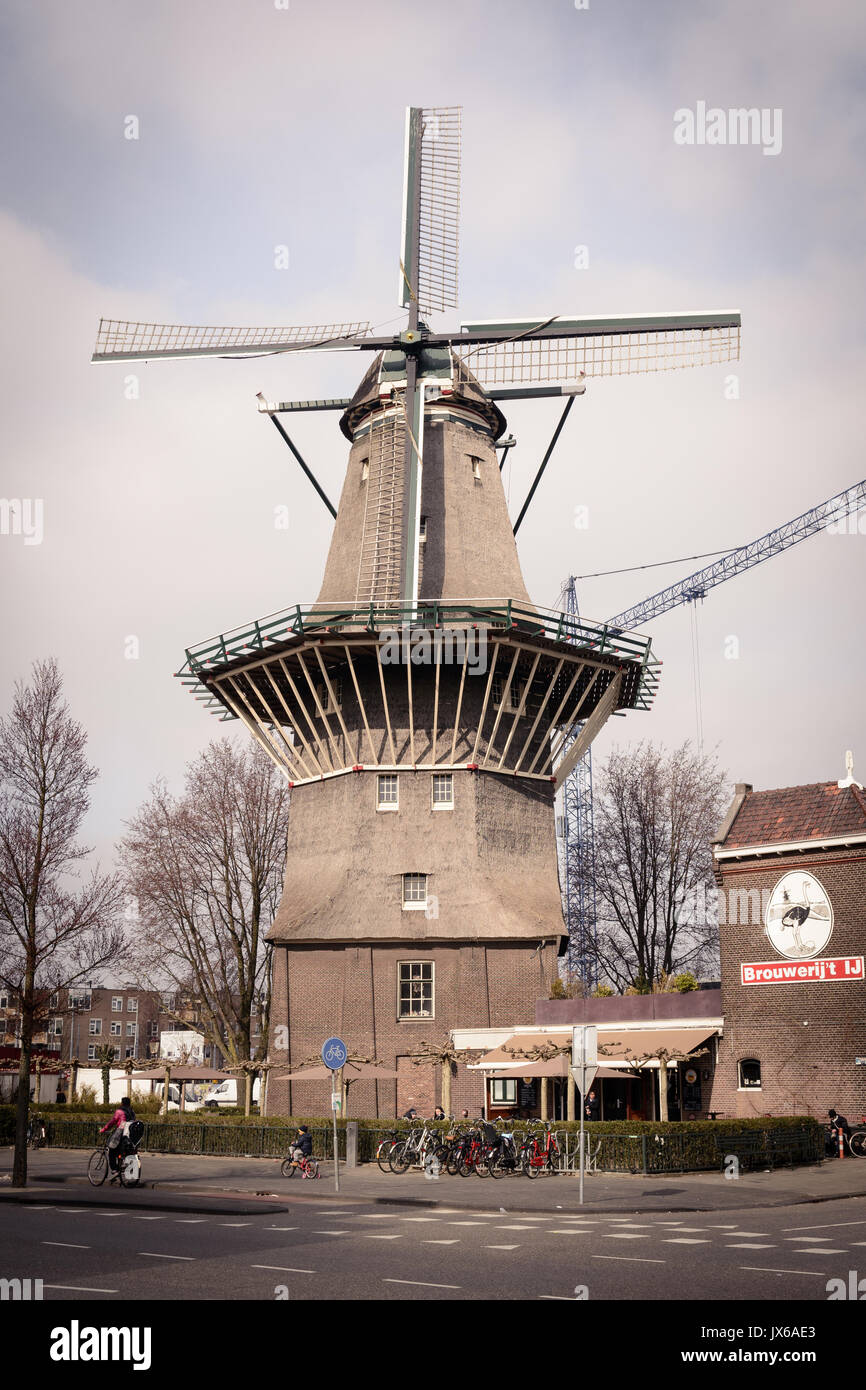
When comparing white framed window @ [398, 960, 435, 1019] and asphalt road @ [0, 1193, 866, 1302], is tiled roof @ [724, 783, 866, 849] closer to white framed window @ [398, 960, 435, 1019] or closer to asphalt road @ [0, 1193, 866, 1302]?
white framed window @ [398, 960, 435, 1019]

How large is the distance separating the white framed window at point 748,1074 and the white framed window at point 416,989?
31.4 ft

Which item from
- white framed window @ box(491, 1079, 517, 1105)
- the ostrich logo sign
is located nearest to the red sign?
the ostrich logo sign

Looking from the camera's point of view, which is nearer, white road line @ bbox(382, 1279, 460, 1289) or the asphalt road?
the asphalt road

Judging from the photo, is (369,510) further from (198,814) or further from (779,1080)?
(779,1080)

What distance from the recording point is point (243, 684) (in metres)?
42.9

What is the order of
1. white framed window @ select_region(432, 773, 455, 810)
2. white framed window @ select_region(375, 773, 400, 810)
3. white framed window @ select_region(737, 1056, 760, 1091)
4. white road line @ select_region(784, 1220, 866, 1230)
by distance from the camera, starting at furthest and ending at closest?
1. white framed window @ select_region(375, 773, 400, 810)
2. white framed window @ select_region(432, 773, 455, 810)
3. white framed window @ select_region(737, 1056, 760, 1091)
4. white road line @ select_region(784, 1220, 866, 1230)

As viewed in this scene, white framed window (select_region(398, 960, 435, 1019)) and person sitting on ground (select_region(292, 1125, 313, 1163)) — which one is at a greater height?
white framed window (select_region(398, 960, 435, 1019))

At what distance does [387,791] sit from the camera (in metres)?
41.2

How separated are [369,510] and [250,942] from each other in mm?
19116

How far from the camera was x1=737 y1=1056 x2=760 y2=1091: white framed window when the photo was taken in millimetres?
33594

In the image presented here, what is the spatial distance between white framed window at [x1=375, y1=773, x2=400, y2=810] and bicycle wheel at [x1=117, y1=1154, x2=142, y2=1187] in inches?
668

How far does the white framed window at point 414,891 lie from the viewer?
40062 mm
